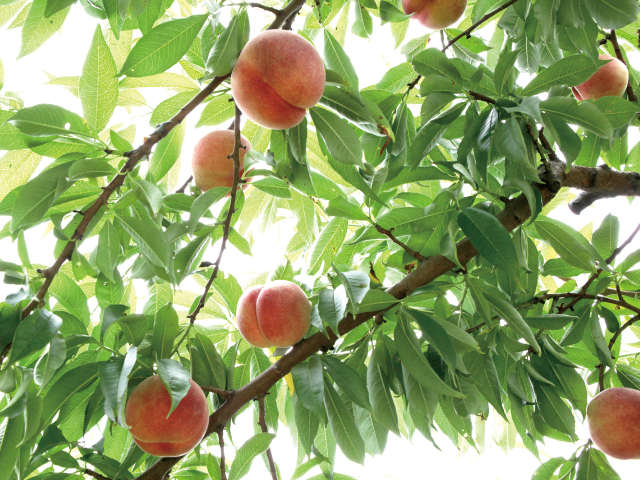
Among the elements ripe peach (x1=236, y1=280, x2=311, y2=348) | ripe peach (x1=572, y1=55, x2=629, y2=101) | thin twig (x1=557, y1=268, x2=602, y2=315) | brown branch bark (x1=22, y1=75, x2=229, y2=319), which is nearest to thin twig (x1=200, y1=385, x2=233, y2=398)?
ripe peach (x1=236, y1=280, x2=311, y2=348)

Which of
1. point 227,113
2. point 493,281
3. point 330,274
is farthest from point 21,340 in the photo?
point 493,281

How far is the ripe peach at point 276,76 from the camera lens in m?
0.83

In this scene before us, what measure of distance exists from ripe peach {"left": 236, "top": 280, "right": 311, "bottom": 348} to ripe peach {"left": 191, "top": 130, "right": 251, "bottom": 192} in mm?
272

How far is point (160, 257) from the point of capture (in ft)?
2.67

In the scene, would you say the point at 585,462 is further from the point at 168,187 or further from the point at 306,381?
the point at 168,187

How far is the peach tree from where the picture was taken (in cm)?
84

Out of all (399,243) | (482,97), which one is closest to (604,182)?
(482,97)

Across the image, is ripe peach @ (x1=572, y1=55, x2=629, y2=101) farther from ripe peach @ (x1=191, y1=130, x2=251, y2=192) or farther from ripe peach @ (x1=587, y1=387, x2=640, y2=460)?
ripe peach @ (x1=191, y1=130, x2=251, y2=192)

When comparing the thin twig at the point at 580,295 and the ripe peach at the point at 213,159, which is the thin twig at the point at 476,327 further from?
the ripe peach at the point at 213,159

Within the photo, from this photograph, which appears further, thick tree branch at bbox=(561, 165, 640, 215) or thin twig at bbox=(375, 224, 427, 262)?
thick tree branch at bbox=(561, 165, 640, 215)

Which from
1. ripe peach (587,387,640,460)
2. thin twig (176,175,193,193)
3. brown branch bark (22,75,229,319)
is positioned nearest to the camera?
brown branch bark (22,75,229,319)

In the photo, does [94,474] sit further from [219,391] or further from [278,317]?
[278,317]

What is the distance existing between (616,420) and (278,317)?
730 mm

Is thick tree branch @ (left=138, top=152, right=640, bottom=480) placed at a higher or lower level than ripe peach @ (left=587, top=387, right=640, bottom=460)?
higher
